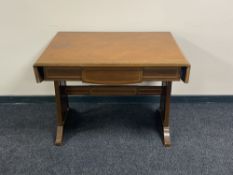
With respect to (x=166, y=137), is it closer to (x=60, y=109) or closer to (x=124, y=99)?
(x=124, y=99)

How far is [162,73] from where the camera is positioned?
1.71m

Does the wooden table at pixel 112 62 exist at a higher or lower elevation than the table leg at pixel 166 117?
higher

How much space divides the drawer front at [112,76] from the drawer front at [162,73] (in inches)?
1.6

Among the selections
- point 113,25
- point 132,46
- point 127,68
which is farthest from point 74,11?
point 127,68

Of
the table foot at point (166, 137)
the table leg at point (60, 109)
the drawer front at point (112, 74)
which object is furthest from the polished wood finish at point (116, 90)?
the drawer front at point (112, 74)

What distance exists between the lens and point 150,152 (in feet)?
6.61

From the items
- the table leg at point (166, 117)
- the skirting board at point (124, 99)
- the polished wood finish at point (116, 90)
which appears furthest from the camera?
the skirting board at point (124, 99)

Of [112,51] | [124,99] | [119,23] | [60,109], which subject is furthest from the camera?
[124,99]

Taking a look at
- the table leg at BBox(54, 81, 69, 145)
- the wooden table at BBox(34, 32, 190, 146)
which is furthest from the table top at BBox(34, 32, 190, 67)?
the table leg at BBox(54, 81, 69, 145)

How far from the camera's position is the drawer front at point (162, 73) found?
1.69 metres

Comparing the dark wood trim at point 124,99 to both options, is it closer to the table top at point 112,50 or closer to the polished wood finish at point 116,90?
the polished wood finish at point 116,90

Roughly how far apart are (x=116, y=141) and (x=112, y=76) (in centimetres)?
64

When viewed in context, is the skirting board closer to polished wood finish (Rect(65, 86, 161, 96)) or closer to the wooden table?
polished wood finish (Rect(65, 86, 161, 96))

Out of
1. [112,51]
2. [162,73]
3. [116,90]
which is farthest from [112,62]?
[116,90]
